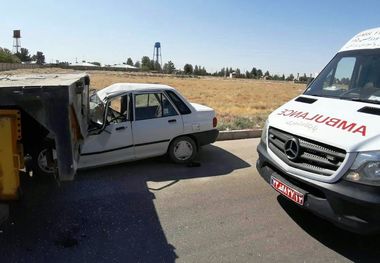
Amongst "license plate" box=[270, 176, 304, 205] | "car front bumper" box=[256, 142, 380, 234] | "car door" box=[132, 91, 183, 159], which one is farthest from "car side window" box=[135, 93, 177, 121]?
"car front bumper" box=[256, 142, 380, 234]

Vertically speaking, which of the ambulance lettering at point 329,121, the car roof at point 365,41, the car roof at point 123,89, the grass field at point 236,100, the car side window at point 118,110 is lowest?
the grass field at point 236,100

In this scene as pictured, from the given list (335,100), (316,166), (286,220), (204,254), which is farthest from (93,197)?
→ (335,100)

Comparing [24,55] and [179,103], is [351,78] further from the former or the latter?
[24,55]

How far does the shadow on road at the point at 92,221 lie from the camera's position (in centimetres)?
379

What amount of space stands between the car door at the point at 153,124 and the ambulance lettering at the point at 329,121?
2.30 m

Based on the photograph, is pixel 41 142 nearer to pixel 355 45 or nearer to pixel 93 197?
pixel 93 197

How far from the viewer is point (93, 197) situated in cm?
523

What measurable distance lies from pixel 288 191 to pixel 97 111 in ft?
11.0

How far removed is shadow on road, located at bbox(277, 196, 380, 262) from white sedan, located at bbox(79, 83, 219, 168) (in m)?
2.63

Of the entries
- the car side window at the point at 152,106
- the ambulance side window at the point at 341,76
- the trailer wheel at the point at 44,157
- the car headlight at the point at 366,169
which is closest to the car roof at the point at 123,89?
the car side window at the point at 152,106

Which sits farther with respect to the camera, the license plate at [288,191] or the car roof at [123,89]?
the car roof at [123,89]

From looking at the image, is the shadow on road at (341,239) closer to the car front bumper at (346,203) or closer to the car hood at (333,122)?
the car front bumper at (346,203)

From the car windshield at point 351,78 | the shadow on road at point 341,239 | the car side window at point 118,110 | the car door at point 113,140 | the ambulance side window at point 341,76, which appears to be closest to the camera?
the shadow on road at point 341,239

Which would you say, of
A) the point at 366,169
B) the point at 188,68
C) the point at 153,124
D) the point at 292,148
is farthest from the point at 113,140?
the point at 188,68
